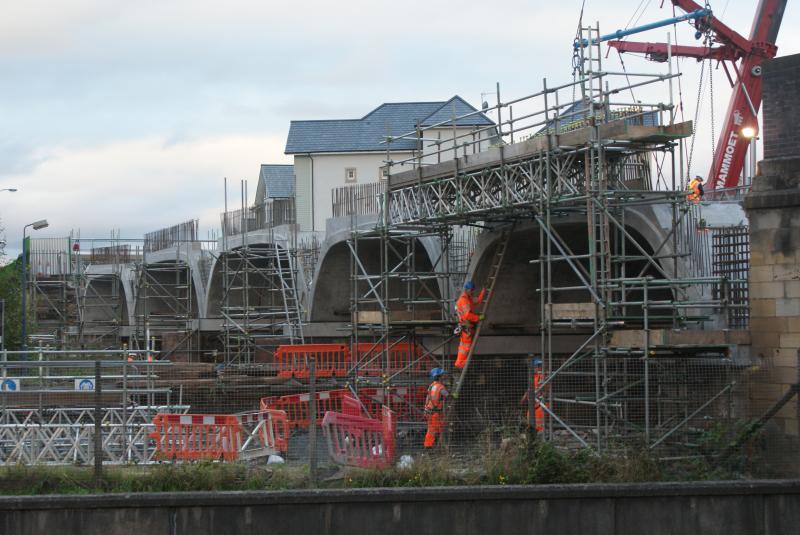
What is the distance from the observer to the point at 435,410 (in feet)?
52.0

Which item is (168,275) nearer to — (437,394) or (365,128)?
(365,128)

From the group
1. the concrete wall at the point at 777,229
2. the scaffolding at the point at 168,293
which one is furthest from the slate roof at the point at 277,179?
the concrete wall at the point at 777,229

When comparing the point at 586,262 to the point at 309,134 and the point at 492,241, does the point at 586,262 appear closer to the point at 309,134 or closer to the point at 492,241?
the point at 492,241

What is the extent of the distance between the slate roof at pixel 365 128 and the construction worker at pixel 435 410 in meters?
41.4

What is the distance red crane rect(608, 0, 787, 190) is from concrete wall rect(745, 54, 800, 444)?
60.6ft

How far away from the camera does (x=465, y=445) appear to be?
42.1 ft

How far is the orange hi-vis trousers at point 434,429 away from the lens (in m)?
13.1

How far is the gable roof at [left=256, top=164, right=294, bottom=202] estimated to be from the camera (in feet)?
227

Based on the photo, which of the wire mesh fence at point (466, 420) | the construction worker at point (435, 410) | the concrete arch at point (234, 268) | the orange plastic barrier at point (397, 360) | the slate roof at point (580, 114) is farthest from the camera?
the concrete arch at point (234, 268)

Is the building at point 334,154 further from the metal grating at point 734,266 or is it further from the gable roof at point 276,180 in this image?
the metal grating at point 734,266

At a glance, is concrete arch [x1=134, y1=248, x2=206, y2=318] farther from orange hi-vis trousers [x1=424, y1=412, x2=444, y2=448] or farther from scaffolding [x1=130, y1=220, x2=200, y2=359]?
orange hi-vis trousers [x1=424, y1=412, x2=444, y2=448]

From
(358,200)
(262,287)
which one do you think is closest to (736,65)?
(358,200)

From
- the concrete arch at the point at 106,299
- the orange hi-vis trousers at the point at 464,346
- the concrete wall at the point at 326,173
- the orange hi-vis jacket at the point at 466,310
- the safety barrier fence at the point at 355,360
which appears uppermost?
the concrete wall at the point at 326,173

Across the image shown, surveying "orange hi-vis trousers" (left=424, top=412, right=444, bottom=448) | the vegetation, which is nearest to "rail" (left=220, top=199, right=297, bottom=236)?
the vegetation
